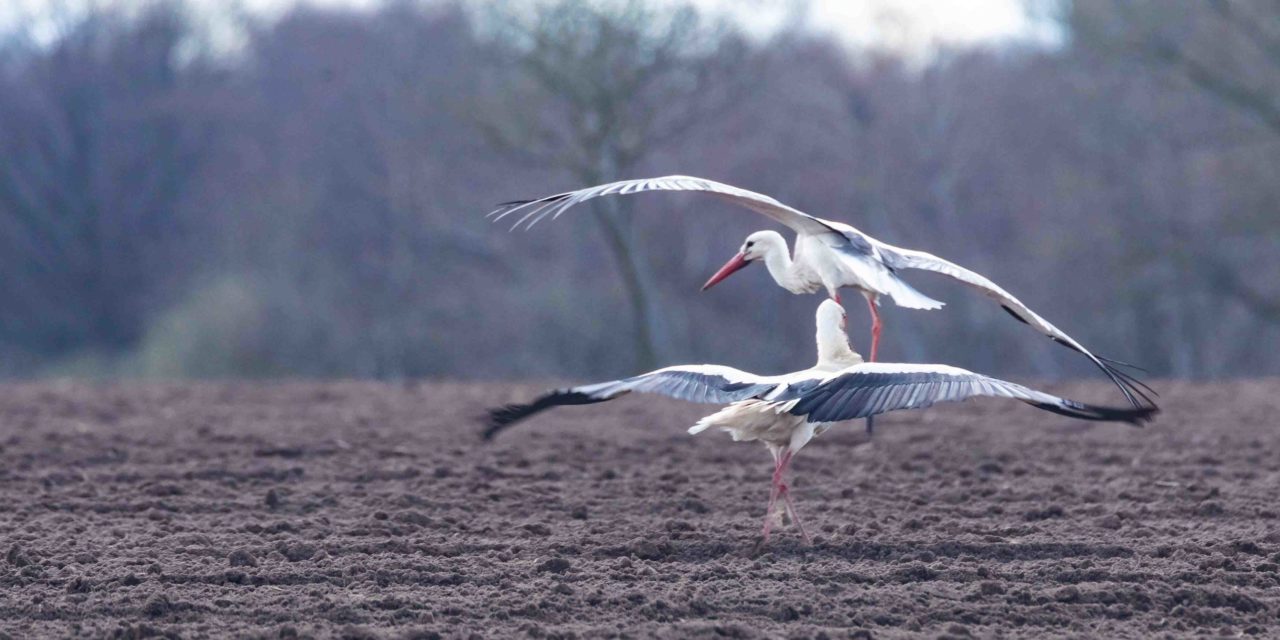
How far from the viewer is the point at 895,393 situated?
7332 millimetres

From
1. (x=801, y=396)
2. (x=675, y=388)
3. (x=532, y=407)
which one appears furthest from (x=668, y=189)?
(x=532, y=407)

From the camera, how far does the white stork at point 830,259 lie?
8.05 m

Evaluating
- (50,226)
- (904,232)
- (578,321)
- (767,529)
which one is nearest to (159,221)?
(50,226)

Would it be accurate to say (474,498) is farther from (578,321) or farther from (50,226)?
(50,226)

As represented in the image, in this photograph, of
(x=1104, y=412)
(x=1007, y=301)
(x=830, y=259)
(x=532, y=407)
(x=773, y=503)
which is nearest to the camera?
(x=1104, y=412)

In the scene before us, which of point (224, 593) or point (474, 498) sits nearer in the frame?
point (224, 593)

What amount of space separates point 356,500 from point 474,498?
2.16ft

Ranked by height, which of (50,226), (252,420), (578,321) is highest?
(50,226)

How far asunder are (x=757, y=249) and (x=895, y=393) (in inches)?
94.7

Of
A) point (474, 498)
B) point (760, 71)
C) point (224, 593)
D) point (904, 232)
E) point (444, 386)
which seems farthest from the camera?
point (904, 232)

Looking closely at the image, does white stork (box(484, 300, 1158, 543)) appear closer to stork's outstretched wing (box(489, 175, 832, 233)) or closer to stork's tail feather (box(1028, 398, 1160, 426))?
stork's tail feather (box(1028, 398, 1160, 426))

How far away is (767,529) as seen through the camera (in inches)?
304

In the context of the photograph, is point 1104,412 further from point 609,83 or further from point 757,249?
point 609,83

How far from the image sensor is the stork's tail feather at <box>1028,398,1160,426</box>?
673 cm
